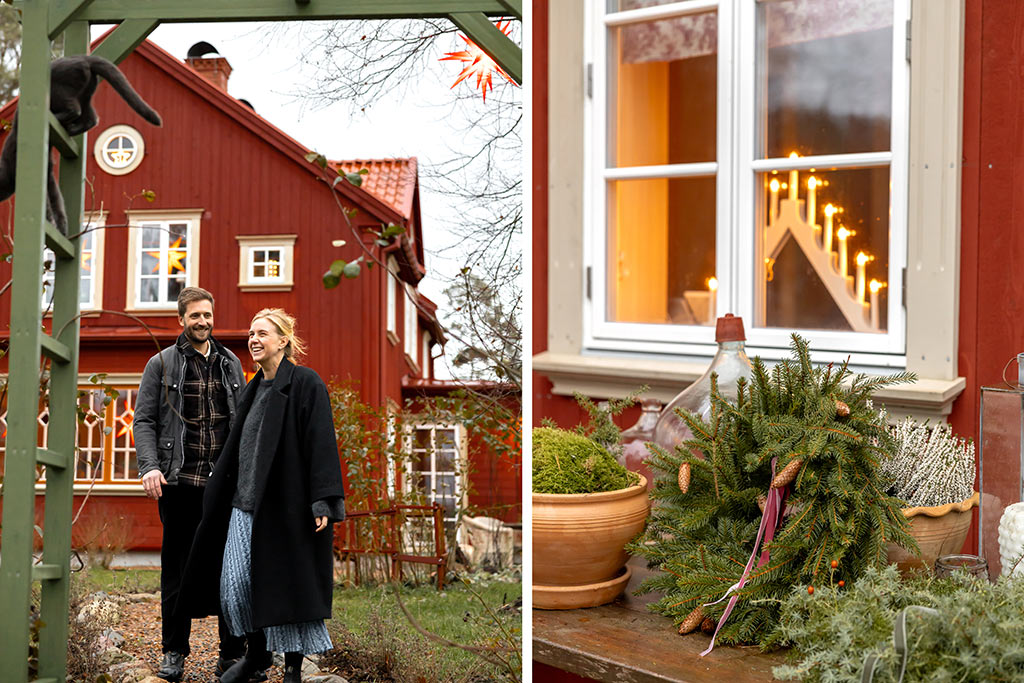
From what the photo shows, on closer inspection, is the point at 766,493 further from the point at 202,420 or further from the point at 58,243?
the point at 58,243

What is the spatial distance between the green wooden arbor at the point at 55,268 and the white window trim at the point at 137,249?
0.10m

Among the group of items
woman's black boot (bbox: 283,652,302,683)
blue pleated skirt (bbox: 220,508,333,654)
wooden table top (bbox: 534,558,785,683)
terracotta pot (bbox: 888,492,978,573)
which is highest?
terracotta pot (bbox: 888,492,978,573)

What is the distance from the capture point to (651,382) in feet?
6.87

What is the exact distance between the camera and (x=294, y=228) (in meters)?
2.05

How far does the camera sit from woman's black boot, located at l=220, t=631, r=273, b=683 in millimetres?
1942

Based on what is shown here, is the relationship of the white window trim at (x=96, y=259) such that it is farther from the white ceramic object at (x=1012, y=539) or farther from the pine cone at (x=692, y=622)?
the white ceramic object at (x=1012, y=539)

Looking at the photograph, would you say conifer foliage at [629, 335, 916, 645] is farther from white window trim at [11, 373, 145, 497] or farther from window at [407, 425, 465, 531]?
white window trim at [11, 373, 145, 497]

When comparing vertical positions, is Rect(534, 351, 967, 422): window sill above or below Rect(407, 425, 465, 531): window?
above

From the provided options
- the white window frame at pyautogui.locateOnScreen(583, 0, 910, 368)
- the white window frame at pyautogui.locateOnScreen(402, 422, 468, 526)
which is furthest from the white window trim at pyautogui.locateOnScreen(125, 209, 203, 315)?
the white window frame at pyautogui.locateOnScreen(583, 0, 910, 368)

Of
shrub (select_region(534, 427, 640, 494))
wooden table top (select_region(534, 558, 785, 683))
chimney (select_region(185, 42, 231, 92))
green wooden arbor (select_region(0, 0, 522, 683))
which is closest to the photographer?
wooden table top (select_region(534, 558, 785, 683))

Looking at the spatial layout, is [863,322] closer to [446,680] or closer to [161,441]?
[446,680]

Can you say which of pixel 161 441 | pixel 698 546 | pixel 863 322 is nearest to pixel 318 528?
pixel 161 441

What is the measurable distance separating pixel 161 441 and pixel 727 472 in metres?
1.20

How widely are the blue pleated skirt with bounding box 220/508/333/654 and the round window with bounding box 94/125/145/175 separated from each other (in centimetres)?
74
